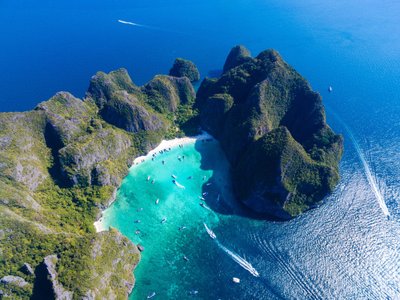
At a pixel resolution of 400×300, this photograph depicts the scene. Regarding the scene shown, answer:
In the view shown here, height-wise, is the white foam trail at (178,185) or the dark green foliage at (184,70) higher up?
the dark green foliage at (184,70)

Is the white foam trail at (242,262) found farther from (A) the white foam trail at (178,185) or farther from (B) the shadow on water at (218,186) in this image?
(A) the white foam trail at (178,185)

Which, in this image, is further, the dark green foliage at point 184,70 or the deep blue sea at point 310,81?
the dark green foliage at point 184,70

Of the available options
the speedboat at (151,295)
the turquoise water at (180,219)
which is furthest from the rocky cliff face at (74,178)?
the turquoise water at (180,219)

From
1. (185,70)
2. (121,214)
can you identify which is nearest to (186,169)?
(121,214)

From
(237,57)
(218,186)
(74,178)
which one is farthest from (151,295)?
(237,57)

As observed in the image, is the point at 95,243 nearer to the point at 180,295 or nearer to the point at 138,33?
the point at 180,295

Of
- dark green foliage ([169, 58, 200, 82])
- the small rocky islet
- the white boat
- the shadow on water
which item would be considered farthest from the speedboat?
dark green foliage ([169, 58, 200, 82])
